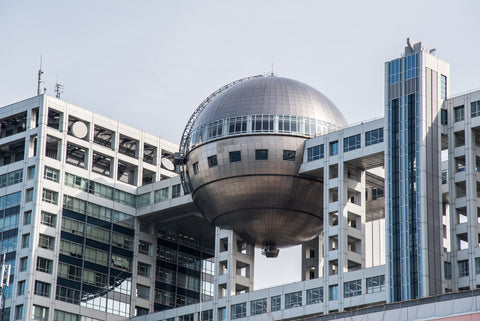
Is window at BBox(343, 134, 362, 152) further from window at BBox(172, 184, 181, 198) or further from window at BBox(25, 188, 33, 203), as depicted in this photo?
window at BBox(25, 188, 33, 203)

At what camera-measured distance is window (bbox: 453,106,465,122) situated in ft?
360

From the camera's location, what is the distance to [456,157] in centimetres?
10912

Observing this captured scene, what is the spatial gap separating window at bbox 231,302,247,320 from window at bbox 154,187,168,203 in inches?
895

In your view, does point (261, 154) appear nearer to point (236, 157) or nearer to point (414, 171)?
point (236, 157)

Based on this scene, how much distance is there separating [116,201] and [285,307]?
108 feet

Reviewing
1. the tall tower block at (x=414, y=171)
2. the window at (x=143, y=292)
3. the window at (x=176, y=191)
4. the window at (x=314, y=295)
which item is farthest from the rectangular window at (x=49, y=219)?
the tall tower block at (x=414, y=171)

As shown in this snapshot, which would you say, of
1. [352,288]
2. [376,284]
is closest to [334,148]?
[352,288]

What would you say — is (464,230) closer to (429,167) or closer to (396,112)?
(429,167)

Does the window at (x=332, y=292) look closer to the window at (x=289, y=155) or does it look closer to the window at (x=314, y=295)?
the window at (x=314, y=295)

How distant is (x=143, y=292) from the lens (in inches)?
5620

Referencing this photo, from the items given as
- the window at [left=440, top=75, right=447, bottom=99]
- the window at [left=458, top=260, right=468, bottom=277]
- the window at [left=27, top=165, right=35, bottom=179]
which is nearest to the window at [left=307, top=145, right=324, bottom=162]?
the window at [left=440, top=75, right=447, bottom=99]

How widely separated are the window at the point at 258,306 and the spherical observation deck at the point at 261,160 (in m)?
6.58

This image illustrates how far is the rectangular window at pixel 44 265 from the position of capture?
13038 cm

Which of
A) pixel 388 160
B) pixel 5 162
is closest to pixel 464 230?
pixel 388 160
